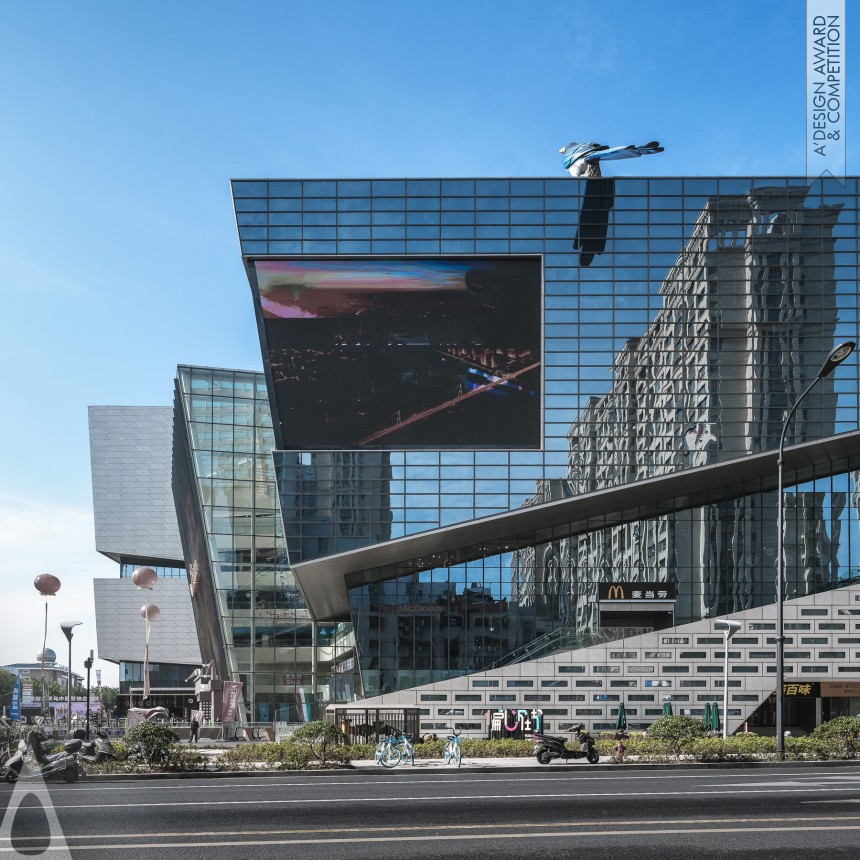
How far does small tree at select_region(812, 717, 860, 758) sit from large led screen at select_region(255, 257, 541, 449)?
2445 cm

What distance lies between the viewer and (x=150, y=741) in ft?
91.9

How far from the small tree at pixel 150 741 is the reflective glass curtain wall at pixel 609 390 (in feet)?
88.9

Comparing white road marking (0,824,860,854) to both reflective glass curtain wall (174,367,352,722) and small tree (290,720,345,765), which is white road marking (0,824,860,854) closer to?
small tree (290,720,345,765)

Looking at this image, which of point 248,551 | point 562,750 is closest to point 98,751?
point 562,750

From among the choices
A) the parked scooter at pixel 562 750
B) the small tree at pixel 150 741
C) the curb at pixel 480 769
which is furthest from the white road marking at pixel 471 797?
the parked scooter at pixel 562 750

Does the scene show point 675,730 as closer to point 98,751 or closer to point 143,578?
point 98,751

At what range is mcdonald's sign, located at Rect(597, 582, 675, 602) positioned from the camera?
56188 millimetres

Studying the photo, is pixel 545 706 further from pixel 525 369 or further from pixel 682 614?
pixel 525 369

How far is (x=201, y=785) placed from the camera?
24.1 metres

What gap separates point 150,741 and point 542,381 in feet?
110

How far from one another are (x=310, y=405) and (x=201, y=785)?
3326cm

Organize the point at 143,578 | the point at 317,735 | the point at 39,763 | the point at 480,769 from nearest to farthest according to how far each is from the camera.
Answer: the point at 39,763, the point at 480,769, the point at 317,735, the point at 143,578

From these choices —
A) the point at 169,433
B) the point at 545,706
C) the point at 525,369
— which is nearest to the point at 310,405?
the point at 525,369

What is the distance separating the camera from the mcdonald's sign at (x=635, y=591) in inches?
2212
